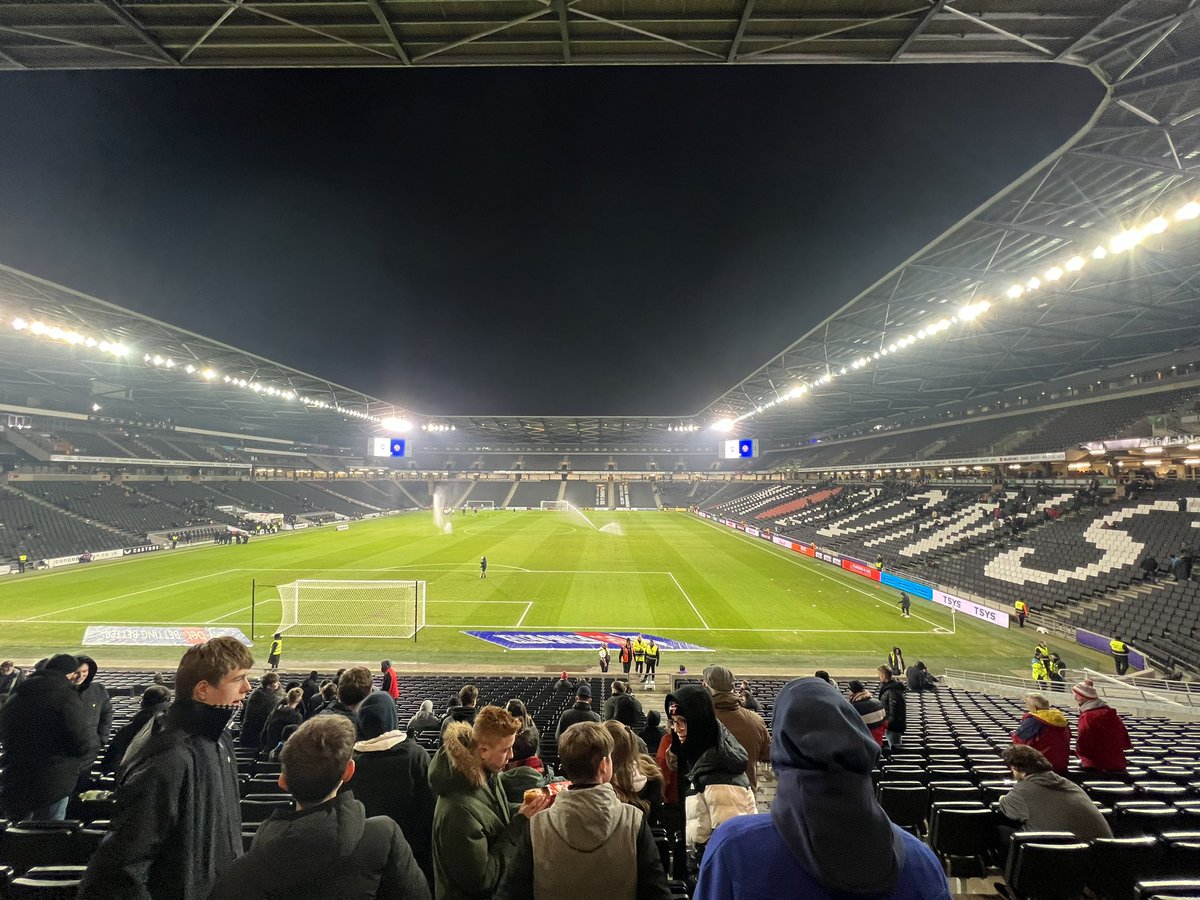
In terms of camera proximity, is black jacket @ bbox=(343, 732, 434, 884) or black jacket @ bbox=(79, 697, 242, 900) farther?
black jacket @ bbox=(343, 732, 434, 884)

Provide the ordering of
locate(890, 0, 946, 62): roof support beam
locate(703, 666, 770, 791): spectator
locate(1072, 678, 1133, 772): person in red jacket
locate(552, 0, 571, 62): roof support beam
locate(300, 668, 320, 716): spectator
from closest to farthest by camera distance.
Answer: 1. locate(703, 666, 770, 791): spectator
2. locate(1072, 678, 1133, 772): person in red jacket
3. locate(300, 668, 320, 716): spectator
4. locate(890, 0, 946, 62): roof support beam
5. locate(552, 0, 571, 62): roof support beam

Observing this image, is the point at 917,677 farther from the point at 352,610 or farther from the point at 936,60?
the point at 352,610

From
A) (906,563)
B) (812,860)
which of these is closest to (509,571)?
(906,563)

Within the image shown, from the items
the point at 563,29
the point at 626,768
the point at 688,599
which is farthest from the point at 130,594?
the point at 626,768

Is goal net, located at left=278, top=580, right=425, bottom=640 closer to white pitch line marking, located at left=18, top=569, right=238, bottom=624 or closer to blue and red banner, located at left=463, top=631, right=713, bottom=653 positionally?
blue and red banner, located at left=463, top=631, right=713, bottom=653

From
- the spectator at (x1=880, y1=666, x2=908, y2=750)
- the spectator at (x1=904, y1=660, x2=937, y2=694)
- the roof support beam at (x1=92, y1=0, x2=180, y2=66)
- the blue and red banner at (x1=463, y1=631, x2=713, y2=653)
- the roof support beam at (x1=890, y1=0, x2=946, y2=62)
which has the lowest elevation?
the blue and red banner at (x1=463, y1=631, x2=713, y2=653)

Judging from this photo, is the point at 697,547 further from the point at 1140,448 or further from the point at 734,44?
the point at 734,44

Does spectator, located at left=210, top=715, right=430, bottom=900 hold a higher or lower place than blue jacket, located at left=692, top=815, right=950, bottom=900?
lower

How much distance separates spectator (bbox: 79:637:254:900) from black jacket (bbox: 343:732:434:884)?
2.41 feet

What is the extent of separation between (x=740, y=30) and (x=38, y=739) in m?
12.7

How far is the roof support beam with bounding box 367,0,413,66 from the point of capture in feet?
28.5

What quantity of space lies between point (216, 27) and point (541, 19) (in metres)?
5.52

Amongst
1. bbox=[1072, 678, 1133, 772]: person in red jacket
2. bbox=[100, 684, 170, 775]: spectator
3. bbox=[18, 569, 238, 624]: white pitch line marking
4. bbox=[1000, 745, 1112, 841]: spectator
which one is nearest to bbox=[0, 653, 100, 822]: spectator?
bbox=[100, 684, 170, 775]: spectator

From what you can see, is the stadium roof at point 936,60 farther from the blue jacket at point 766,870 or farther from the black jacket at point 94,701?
the blue jacket at point 766,870
